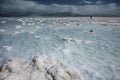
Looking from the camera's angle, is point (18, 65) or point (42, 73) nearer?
point (42, 73)

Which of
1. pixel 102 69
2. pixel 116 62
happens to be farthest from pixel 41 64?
pixel 116 62

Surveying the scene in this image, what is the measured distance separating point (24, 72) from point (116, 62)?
5.48 m

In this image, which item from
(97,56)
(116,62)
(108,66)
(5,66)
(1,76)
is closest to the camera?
(1,76)

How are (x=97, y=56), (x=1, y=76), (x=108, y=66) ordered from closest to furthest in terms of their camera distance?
(x=1, y=76)
(x=108, y=66)
(x=97, y=56)

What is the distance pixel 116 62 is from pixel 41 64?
4.57 meters

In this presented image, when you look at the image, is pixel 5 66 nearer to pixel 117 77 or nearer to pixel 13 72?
pixel 13 72

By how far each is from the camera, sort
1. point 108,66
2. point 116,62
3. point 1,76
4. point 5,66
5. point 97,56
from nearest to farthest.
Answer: point 1,76, point 5,66, point 108,66, point 116,62, point 97,56

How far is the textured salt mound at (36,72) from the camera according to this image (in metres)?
6.43

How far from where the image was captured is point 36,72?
7.05 metres

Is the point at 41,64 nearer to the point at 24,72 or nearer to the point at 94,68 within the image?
the point at 24,72

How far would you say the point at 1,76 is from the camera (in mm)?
6676

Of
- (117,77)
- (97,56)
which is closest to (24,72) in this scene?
(117,77)

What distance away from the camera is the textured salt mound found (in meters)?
6.43

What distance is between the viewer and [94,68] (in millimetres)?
7906
